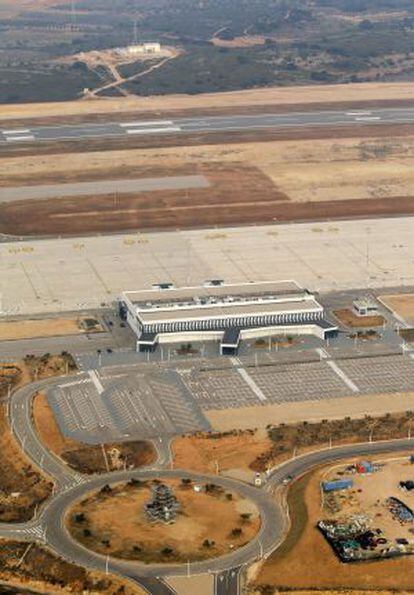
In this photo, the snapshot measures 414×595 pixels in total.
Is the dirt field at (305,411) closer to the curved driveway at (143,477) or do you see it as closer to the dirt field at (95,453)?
the curved driveway at (143,477)

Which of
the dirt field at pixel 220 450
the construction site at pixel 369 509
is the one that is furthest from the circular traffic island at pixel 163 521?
the construction site at pixel 369 509

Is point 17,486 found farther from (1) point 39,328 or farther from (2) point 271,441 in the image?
(1) point 39,328

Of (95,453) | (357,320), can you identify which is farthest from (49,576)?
(357,320)

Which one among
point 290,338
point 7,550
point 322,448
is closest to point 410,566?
point 322,448

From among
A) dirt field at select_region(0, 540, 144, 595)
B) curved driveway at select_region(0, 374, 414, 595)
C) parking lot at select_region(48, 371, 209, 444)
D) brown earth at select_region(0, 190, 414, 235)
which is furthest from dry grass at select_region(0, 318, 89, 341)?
dirt field at select_region(0, 540, 144, 595)

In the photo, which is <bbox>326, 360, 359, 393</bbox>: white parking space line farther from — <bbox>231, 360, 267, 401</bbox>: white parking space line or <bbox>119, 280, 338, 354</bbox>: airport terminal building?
<bbox>231, 360, 267, 401</bbox>: white parking space line

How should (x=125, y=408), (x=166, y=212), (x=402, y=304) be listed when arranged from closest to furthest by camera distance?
(x=125, y=408), (x=402, y=304), (x=166, y=212)
